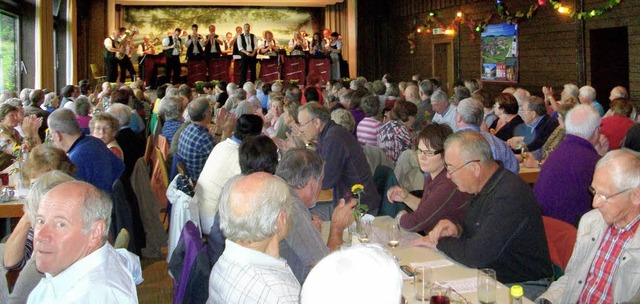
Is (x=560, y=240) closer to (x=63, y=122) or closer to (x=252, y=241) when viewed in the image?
(x=252, y=241)

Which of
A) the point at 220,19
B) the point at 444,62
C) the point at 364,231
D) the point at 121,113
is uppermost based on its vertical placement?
the point at 220,19

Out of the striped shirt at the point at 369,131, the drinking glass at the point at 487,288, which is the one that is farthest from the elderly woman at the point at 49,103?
the drinking glass at the point at 487,288

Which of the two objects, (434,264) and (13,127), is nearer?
(434,264)

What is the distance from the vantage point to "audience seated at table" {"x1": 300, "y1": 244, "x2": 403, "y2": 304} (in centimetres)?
137

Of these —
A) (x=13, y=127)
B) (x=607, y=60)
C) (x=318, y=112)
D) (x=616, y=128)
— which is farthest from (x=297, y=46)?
(x=318, y=112)

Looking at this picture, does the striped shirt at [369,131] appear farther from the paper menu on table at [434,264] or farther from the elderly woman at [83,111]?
the paper menu on table at [434,264]

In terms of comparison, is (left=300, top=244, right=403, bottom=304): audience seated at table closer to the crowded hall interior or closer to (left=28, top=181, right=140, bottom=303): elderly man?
the crowded hall interior

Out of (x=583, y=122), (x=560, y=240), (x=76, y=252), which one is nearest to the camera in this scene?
(x=76, y=252)

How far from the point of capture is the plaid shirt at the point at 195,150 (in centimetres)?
592

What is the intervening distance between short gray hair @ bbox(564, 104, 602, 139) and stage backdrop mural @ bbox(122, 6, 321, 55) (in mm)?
17859

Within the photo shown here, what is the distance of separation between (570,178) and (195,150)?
306 centimetres

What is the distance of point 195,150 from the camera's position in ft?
19.4

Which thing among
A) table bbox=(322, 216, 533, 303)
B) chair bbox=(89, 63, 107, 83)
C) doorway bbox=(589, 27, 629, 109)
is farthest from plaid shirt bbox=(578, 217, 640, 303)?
chair bbox=(89, 63, 107, 83)

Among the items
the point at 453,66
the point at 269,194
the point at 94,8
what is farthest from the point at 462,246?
the point at 94,8
